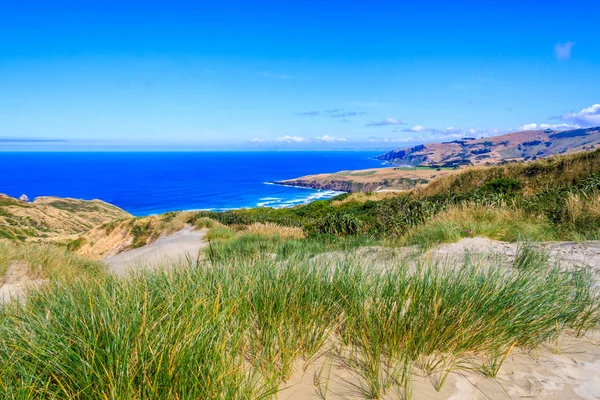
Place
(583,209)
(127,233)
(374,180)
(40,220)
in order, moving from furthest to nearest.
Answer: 1. (374,180)
2. (40,220)
3. (127,233)
4. (583,209)

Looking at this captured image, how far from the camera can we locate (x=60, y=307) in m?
2.80

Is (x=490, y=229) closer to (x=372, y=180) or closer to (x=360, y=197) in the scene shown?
(x=360, y=197)

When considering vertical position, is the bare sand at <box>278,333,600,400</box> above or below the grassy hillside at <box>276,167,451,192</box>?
above

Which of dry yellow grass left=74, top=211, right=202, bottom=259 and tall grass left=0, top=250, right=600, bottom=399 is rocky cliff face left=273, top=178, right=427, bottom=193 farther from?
tall grass left=0, top=250, right=600, bottom=399

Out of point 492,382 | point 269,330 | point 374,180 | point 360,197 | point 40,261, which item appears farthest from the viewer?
point 374,180

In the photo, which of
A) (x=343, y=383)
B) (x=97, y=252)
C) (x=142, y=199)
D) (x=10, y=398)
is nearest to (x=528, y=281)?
(x=343, y=383)

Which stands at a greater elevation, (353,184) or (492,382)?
(492,382)

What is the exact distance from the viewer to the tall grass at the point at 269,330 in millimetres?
1891

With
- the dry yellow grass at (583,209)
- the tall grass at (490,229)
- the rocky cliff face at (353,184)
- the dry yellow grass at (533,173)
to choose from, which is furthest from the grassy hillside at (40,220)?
the rocky cliff face at (353,184)

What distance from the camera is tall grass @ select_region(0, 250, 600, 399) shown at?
1.89 metres

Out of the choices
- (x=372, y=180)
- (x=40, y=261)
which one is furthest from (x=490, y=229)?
(x=372, y=180)

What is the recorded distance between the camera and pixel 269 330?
8.43ft

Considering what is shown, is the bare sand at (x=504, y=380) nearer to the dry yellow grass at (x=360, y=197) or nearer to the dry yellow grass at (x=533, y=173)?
the dry yellow grass at (x=533, y=173)

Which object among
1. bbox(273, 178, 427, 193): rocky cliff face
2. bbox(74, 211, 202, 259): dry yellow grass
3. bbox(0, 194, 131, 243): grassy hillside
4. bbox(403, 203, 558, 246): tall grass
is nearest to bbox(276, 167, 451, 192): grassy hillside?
bbox(273, 178, 427, 193): rocky cliff face
